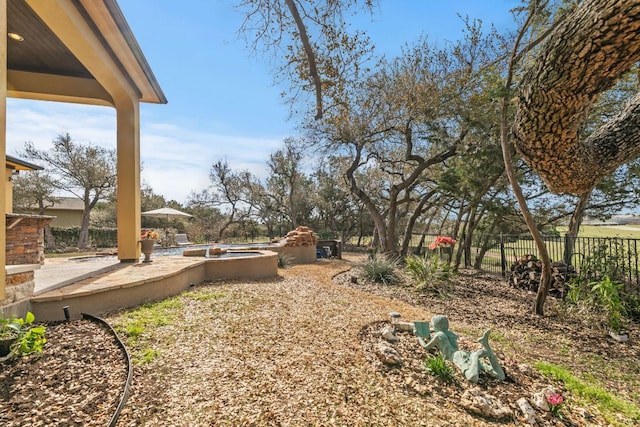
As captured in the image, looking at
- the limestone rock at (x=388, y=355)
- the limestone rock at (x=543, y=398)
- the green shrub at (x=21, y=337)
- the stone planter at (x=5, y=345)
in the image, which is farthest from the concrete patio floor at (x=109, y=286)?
the limestone rock at (x=543, y=398)

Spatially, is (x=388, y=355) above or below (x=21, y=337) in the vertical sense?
below

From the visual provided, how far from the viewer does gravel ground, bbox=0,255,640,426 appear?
6.31 feet

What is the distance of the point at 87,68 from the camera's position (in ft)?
15.4

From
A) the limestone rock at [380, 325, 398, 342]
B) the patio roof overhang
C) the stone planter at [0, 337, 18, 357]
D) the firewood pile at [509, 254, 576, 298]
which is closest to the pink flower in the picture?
the limestone rock at [380, 325, 398, 342]

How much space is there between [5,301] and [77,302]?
0.65 m

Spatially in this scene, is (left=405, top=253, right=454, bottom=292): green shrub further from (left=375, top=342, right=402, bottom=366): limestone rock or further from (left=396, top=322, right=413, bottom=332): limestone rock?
(left=375, top=342, right=402, bottom=366): limestone rock

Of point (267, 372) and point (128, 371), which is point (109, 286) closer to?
point (128, 371)

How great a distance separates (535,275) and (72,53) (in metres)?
10.3

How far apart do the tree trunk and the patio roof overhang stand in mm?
4757

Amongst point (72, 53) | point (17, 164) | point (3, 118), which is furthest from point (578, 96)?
point (17, 164)

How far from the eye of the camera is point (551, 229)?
11031 millimetres

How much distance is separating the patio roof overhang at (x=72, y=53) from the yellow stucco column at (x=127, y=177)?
0.41m

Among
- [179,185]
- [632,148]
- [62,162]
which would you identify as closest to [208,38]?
[632,148]

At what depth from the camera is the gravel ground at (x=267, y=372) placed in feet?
6.31
